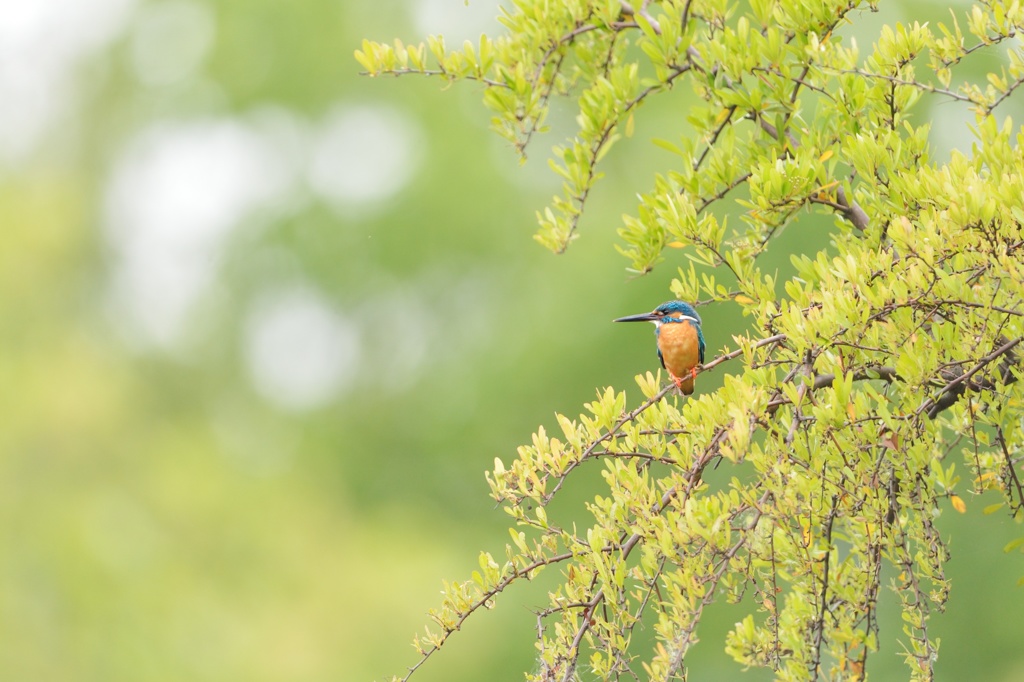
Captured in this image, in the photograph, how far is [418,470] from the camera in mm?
12469

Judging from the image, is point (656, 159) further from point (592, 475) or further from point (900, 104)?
point (900, 104)

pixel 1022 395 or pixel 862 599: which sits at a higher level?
pixel 1022 395

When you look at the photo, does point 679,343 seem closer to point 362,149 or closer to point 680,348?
point 680,348

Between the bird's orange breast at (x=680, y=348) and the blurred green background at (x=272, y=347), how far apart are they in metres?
4.78

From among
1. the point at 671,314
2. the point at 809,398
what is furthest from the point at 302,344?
the point at 809,398

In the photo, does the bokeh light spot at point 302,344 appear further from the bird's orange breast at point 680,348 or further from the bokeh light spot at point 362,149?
the bird's orange breast at point 680,348

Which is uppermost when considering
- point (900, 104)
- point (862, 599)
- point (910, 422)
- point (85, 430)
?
point (85, 430)

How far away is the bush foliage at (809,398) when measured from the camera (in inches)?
86.5

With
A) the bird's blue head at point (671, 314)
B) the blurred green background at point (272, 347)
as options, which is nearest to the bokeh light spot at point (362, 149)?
the blurred green background at point (272, 347)

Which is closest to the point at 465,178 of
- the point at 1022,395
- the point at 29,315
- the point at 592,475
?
the point at 592,475

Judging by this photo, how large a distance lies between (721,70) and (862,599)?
139cm

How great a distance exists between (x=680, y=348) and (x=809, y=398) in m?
1.93

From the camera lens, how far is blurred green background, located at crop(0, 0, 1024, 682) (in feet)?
35.5

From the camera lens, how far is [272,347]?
1308cm
